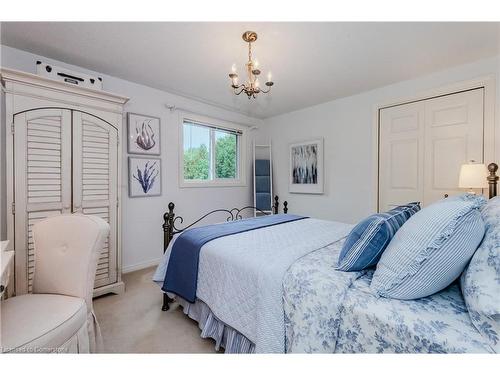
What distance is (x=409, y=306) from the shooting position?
0.92 meters

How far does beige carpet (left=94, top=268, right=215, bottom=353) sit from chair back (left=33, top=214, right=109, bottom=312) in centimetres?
47

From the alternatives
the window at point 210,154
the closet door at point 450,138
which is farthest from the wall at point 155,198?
the closet door at point 450,138

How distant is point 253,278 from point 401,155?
2824 mm

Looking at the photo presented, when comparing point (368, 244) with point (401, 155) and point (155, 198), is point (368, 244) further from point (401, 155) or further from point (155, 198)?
point (155, 198)

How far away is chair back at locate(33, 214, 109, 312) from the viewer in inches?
55.1

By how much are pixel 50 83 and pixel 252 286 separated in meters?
2.39

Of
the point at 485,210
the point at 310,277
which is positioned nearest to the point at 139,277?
the point at 310,277

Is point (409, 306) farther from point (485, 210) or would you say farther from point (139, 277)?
point (139, 277)

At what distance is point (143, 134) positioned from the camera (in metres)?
3.09

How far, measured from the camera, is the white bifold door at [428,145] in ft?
8.58

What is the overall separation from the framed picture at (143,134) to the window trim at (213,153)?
37cm

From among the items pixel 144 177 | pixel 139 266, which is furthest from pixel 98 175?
pixel 139 266

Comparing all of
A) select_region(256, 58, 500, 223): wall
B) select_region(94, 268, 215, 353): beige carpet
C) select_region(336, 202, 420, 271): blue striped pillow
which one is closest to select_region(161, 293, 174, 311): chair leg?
select_region(94, 268, 215, 353): beige carpet

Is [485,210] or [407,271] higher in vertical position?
[485,210]
